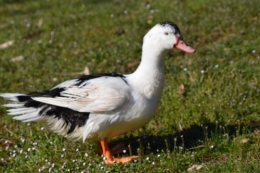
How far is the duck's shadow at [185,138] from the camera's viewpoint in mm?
5840

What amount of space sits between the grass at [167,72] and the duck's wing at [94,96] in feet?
1.79

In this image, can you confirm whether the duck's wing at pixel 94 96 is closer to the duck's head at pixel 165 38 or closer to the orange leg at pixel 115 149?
the duck's head at pixel 165 38

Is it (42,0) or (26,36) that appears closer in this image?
(26,36)

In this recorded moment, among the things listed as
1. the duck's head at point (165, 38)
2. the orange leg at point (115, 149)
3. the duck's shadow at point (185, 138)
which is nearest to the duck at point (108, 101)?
the duck's head at point (165, 38)

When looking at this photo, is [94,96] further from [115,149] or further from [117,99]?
[115,149]

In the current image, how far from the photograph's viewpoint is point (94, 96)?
5590 mm

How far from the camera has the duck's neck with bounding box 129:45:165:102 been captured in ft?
18.5

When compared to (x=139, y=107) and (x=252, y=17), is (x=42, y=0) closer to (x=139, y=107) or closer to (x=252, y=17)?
(x=252, y=17)

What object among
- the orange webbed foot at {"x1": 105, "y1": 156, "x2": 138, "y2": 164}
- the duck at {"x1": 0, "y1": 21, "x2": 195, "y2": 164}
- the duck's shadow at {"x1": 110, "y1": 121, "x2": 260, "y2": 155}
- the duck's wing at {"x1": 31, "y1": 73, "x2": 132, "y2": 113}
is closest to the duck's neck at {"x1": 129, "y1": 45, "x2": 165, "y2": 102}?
the duck at {"x1": 0, "y1": 21, "x2": 195, "y2": 164}

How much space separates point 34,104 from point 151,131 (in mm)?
1394

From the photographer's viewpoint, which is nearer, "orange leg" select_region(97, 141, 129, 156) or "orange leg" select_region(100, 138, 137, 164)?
"orange leg" select_region(100, 138, 137, 164)

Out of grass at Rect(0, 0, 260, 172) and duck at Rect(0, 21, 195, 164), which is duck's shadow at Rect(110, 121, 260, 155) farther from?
duck at Rect(0, 21, 195, 164)

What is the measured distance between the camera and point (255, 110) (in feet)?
21.6

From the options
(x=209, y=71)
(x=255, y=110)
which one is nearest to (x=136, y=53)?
(x=209, y=71)
